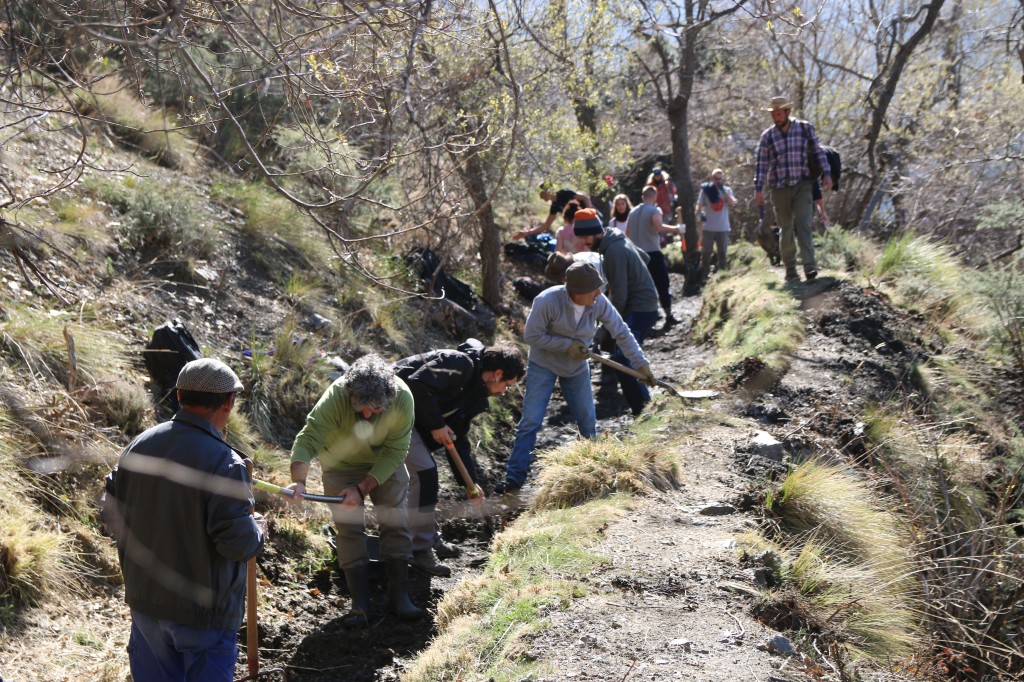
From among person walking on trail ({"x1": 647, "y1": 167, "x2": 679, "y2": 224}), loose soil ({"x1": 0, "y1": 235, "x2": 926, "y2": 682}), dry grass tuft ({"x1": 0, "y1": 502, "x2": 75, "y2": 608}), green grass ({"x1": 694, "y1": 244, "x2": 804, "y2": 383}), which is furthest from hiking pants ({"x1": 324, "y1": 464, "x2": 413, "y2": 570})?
person walking on trail ({"x1": 647, "y1": 167, "x2": 679, "y2": 224})

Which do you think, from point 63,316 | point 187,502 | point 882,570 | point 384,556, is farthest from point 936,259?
point 187,502

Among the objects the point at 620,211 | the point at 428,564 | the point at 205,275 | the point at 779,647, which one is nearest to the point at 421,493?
the point at 428,564

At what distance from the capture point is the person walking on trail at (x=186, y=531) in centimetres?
367

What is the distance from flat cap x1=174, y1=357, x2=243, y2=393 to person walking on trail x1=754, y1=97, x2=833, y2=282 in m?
7.99

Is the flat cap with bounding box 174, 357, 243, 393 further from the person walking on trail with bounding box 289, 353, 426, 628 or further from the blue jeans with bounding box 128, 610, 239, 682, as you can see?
the person walking on trail with bounding box 289, 353, 426, 628

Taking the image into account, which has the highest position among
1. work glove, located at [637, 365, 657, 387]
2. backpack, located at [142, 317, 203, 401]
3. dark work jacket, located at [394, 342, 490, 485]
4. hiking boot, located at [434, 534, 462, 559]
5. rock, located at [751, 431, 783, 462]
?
backpack, located at [142, 317, 203, 401]

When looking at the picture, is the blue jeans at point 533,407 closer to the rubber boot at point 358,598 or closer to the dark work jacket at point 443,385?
the dark work jacket at point 443,385

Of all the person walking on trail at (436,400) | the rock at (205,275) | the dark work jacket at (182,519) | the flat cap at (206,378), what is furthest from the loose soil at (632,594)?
the flat cap at (206,378)

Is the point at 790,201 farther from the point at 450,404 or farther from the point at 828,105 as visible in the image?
the point at 828,105

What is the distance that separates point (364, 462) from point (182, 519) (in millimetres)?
2192

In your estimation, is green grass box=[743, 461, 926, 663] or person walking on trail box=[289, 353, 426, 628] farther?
person walking on trail box=[289, 353, 426, 628]

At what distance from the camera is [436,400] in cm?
645

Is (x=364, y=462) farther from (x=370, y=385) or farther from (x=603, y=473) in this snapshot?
(x=603, y=473)

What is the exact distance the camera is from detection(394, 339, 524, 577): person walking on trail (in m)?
6.38
